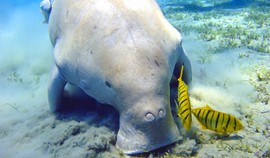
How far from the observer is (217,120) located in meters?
2.89

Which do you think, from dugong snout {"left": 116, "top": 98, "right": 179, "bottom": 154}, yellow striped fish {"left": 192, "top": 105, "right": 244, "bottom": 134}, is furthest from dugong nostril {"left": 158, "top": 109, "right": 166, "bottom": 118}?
yellow striped fish {"left": 192, "top": 105, "right": 244, "bottom": 134}

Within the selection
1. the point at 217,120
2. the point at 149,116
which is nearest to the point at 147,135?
the point at 149,116

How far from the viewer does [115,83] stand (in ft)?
9.45

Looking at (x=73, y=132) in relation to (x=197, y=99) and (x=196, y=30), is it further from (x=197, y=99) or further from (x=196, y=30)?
(x=196, y=30)

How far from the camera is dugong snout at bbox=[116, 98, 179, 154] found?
274 centimetres

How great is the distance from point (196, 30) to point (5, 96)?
7098mm

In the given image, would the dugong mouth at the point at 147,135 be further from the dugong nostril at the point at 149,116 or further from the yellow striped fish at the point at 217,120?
the yellow striped fish at the point at 217,120

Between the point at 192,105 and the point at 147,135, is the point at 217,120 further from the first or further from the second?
the point at 192,105

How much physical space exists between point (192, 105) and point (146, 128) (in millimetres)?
1595

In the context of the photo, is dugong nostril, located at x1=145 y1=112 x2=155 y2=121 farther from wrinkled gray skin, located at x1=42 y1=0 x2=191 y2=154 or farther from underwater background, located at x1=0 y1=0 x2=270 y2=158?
underwater background, located at x1=0 y1=0 x2=270 y2=158

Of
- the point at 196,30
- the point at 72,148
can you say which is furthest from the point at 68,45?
the point at 196,30

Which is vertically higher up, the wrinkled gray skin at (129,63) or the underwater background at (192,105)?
the wrinkled gray skin at (129,63)

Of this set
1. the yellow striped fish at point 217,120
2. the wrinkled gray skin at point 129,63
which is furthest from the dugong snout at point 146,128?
the yellow striped fish at point 217,120

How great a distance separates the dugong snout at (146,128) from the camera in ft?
9.00
